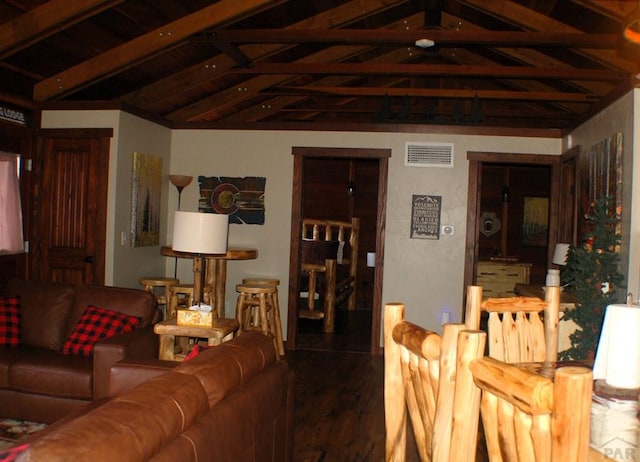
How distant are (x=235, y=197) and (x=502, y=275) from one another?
15.4 ft

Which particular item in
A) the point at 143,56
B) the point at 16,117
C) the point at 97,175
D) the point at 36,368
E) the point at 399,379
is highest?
the point at 143,56

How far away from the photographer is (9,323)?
468cm

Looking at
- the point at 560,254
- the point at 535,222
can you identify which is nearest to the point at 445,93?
the point at 560,254

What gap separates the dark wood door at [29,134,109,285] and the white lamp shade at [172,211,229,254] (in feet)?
7.69

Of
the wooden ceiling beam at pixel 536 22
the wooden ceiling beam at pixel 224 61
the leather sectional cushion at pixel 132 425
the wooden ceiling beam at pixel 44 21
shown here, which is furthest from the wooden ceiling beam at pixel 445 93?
the leather sectional cushion at pixel 132 425

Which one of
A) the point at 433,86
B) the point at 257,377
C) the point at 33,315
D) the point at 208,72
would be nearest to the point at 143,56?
the point at 208,72

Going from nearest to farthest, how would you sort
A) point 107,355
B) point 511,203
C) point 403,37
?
1. point 107,355
2. point 403,37
3. point 511,203

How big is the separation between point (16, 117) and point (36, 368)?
3.00 m

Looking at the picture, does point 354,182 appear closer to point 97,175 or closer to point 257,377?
point 97,175

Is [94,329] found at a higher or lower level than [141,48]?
lower

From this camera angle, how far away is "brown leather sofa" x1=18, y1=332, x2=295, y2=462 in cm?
165

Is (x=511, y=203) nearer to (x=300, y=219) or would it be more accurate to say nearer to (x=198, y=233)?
(x=300, y=219)

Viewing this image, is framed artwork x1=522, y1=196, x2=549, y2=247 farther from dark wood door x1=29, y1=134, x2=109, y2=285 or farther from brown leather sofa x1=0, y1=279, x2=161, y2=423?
brown leather sofa x1=0, y1=279, x2=161, y2=423

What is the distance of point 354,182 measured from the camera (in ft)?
35.4
